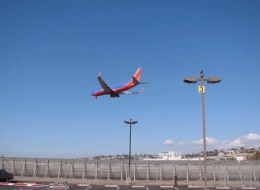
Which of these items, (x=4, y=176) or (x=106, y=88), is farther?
(x=106, y=88)

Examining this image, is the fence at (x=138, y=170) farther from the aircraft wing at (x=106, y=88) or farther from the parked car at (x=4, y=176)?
the aircraft wing at (x=106, y=88)

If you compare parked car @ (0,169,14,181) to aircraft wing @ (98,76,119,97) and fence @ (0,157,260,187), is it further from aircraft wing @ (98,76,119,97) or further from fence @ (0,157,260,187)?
aircraft wing @ (98,76,119,97)

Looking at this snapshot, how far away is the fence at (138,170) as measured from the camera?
37.1 m

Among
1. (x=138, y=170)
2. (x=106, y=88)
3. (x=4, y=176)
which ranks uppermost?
(x=106, y=88)

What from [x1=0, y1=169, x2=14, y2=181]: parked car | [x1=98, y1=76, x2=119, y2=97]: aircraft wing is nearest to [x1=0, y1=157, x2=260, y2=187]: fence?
[x1=0, y1=169, x2=14, y2=181]: parked car

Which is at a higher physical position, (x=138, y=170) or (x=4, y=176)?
(x=138, y=170)

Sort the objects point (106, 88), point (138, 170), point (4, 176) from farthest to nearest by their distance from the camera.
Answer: point (138, 170)
point (106, 88)
point (4, 176)

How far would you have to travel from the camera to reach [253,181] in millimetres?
35625

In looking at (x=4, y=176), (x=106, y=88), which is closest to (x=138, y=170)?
(x=106, y=88)

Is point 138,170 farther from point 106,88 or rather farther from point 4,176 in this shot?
point 4,176

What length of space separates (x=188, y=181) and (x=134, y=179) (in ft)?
19.4

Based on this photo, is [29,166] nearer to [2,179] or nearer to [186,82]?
[2,179]

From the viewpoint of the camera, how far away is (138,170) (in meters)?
38.8

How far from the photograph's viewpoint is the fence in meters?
37.1
